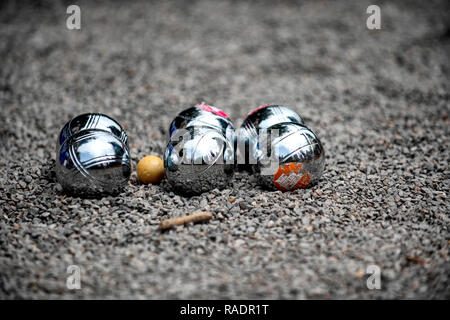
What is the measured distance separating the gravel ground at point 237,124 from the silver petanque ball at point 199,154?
0.22 meters

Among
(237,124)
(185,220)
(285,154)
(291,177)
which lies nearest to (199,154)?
(185,220)

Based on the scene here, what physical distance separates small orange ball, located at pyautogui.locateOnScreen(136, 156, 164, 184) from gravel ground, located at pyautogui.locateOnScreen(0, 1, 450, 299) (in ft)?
0.46

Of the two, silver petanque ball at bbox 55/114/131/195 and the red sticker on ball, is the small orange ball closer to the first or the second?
silver petanque ball at bbox 55/114/131/195

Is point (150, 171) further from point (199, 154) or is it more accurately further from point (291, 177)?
point (291, 177)

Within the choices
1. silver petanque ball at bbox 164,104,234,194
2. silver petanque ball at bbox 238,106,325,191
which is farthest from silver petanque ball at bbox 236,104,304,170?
silver petanque ball at bbox 164,104,234,194

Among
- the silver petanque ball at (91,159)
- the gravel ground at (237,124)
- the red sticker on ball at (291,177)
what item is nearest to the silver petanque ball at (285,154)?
the red sticker on ball at (291,177)

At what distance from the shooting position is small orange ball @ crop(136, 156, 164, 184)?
5496 millimetres

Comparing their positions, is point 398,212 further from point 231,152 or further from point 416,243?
point 231,152

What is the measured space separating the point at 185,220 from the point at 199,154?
81 centimetres

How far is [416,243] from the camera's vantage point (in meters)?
4.48

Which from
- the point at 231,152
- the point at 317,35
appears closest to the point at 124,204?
the point at 231,152

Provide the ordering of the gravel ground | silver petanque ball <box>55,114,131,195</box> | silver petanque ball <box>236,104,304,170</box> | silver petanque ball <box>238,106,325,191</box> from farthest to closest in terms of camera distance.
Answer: silver petanque ball <box>236,104,304,170</box> → silver petanque ball <box>238,106,325,191</box> → silver petanque ball <box>55,114,131,195</box> → the gravel ground

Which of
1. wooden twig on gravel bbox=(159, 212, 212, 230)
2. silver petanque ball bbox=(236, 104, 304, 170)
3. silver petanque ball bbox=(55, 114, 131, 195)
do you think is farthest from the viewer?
silver petanque ball bbox=(236, 104, 304, 170)

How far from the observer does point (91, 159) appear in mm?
4820
